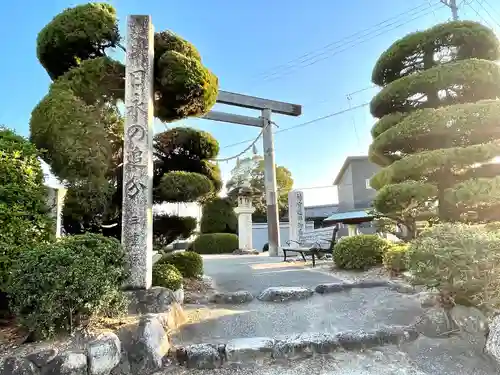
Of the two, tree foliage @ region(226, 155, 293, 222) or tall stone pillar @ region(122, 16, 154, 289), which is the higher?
tree foliage @ region(226, 155, 293, 222)

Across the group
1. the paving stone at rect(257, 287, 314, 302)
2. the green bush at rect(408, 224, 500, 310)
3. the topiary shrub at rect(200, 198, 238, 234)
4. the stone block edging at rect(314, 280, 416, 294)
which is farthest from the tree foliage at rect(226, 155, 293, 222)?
the green bush at rect(408, 224, 500, 310)

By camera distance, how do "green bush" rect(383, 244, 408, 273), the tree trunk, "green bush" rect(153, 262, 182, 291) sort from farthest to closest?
1. the tree trunk
2. "green bush" rect(383, 244, 408, 273)
3. "green bush" rect(153, 262, 182, 291)

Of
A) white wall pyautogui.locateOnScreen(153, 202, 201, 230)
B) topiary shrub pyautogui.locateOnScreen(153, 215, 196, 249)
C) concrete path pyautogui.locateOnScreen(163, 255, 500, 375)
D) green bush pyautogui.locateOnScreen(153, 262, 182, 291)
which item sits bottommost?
concrete path pyautogui.locateOnScreen(163, 255, 500, 375)

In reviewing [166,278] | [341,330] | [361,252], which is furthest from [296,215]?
[341,330]

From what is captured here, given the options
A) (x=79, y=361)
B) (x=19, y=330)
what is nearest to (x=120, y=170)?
(x=19, y=330)

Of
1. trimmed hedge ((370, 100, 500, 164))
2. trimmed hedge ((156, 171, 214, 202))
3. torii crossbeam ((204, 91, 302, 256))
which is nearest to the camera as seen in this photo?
trimmed hedge ((156, 171, 214, 202))

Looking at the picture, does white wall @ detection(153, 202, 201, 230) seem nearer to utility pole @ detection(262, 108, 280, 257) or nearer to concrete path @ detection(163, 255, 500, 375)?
concrete path @ detection(163, 255, 500, 375)

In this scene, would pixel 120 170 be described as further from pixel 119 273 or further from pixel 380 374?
pixel 380 374

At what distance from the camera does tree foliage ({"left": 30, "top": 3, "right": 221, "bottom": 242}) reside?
4.47m

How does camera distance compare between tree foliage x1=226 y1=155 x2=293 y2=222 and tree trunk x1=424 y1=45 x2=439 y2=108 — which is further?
tree foliage x1=226 y1=155 x2=293 y2=222

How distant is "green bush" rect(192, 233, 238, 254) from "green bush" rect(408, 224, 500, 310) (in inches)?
509

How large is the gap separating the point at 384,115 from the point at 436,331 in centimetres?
529

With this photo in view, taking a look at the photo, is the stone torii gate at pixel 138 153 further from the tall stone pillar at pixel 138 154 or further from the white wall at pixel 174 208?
the white wall at pixel 174 208

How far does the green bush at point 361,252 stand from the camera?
7148 mm
